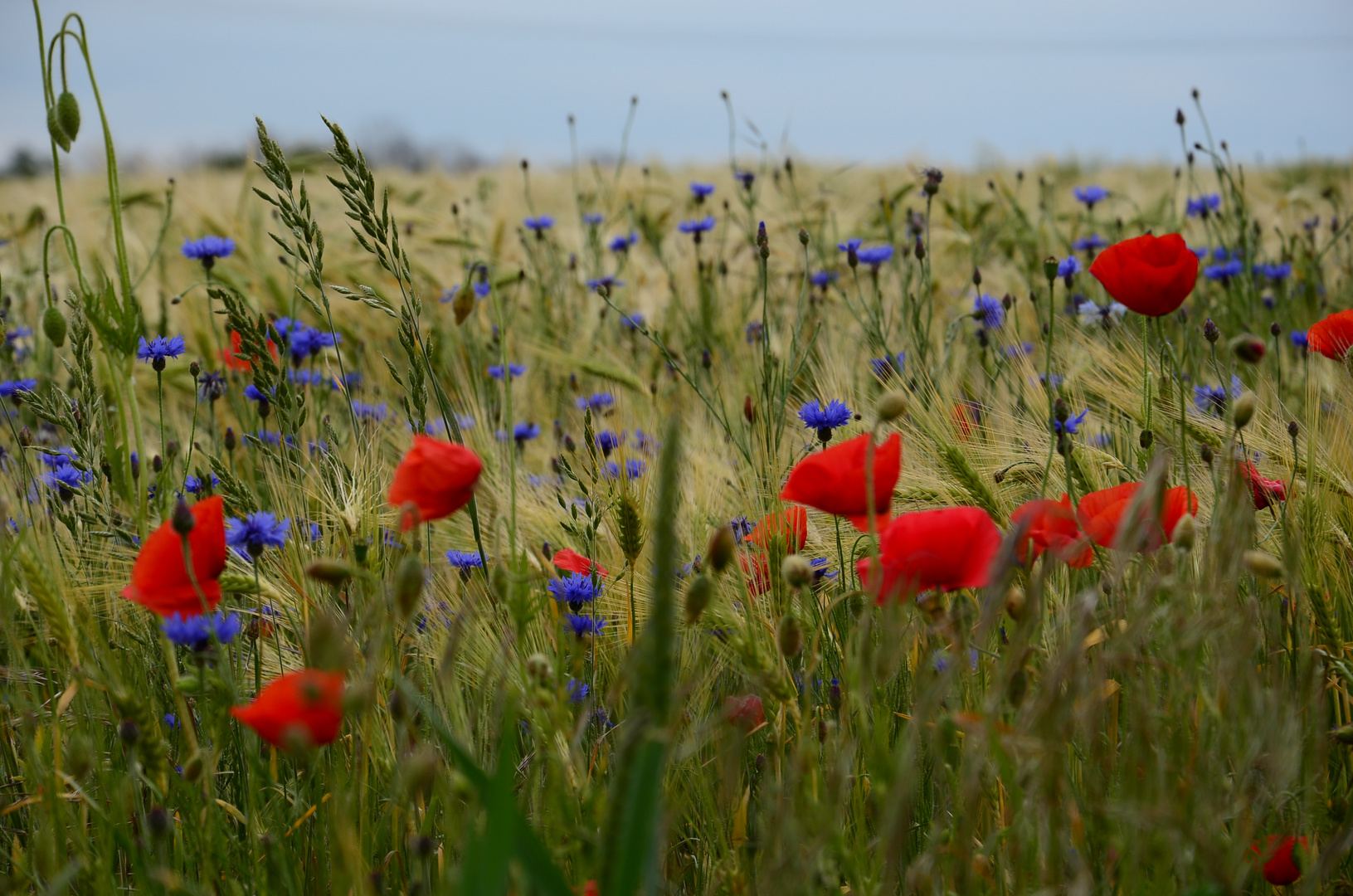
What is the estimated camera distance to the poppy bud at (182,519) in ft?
2.69

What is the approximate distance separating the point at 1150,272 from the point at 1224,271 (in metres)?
1.80

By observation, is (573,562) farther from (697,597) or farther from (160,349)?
(160,349)

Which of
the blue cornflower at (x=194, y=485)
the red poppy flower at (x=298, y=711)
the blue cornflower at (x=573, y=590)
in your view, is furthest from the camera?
the blue cornflower at (x=194, y=485)

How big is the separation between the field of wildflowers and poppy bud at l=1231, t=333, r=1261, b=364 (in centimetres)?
1

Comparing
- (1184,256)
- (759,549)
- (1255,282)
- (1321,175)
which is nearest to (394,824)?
(759,549)

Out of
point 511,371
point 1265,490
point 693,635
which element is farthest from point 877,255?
point 693,635

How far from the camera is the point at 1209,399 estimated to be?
1714 mm

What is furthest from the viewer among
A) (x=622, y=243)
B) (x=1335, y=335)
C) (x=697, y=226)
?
(x=622, y=243)

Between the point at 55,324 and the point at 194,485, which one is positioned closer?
the point at 55,324

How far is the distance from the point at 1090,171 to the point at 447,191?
1043cm

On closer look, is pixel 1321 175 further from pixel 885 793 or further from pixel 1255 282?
pixel 885 793

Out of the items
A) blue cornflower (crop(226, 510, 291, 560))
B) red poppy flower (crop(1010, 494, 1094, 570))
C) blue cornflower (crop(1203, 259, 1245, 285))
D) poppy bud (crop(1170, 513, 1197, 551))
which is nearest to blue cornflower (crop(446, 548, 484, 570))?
blue cornflower (crop(226, 510, 291, 560))

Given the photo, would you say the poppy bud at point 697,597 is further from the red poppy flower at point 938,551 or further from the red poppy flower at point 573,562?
the red poppy flower at point 573,562

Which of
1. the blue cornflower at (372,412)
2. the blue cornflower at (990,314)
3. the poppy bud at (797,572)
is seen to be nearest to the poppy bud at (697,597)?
the poppy bud at (797,572)
